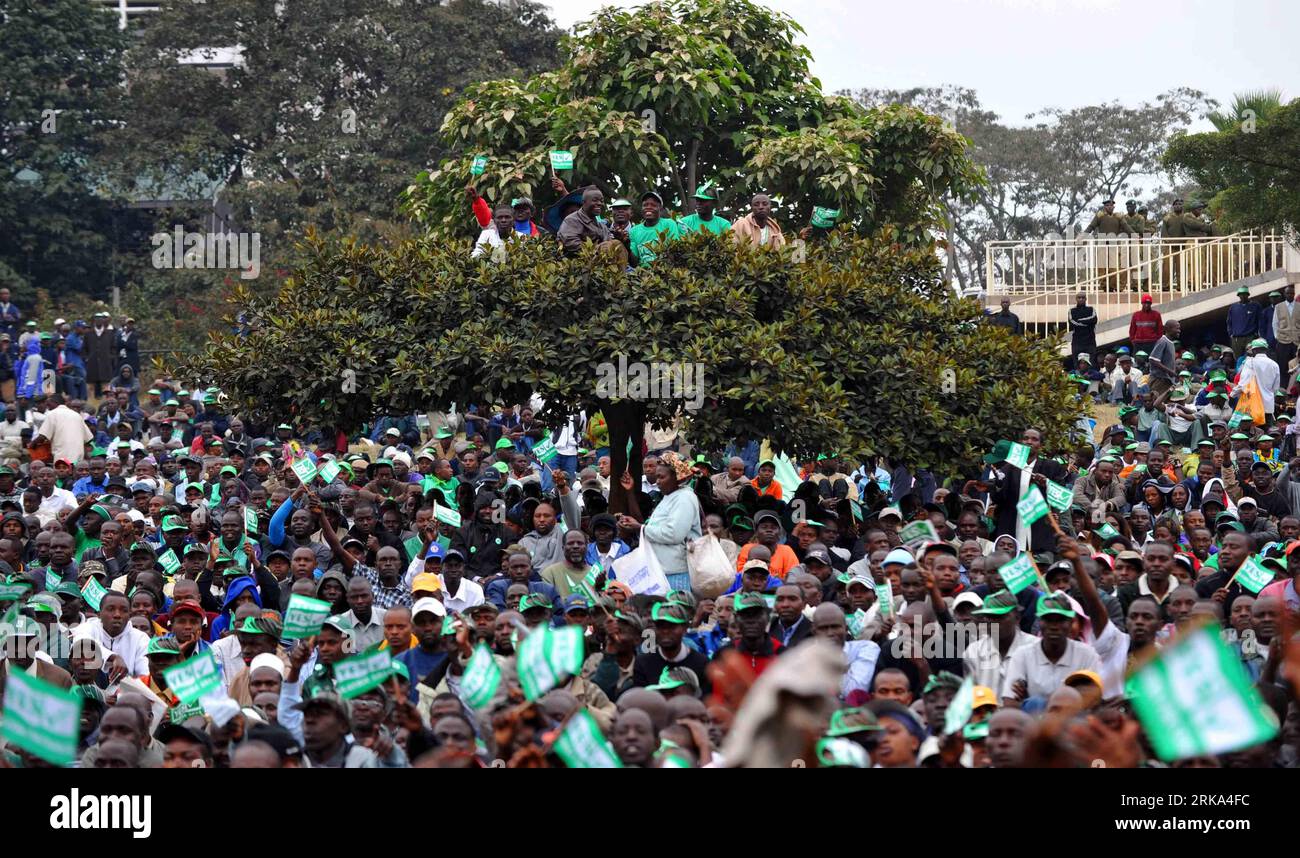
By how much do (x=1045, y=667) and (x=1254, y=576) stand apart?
96.3 inches

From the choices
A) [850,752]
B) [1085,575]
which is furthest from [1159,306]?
[850,752]

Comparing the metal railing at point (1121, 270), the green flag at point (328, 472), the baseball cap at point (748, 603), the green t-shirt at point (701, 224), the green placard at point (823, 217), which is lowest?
the baseball cap at point (748, 603)

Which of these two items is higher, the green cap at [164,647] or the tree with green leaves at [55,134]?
the tree with green leaves at [55,134]

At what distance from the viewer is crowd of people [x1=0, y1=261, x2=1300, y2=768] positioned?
7781 millimetres

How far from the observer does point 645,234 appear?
1503cm

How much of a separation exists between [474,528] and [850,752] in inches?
283

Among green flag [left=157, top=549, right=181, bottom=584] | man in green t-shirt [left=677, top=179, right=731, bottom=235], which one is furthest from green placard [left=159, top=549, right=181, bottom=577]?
man in green t-shirt [left=677, top=179, right=731, bottom=235]

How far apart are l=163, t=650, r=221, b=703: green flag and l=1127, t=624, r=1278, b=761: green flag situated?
16.0 ft

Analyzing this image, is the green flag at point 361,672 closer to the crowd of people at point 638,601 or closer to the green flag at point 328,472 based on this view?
the crowd of people at point 638,601

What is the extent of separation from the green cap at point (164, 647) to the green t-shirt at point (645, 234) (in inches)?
203

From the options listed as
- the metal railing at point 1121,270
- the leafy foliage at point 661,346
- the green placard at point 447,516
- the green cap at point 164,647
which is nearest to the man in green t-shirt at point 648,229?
the leafy foliage at point 661,346

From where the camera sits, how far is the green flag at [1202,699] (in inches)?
217

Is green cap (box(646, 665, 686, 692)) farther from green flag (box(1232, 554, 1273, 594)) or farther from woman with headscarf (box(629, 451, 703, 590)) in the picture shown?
green flag (box(1232, 554, 1273, 594))

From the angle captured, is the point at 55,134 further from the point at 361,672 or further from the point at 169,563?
the point at 361,672
